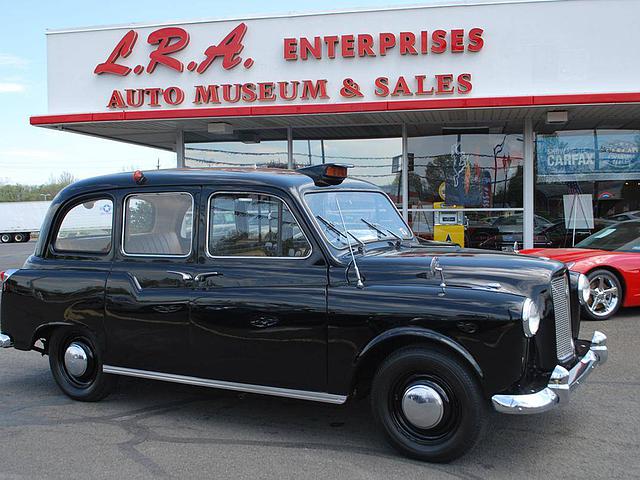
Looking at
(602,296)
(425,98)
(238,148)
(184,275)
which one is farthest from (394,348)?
(238,148)

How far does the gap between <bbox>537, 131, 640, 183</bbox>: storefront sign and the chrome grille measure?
29.3 feet

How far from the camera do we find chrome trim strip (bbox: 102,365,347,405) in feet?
13.4

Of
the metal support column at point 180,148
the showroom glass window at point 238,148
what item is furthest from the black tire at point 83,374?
the metal support column at point 180,148

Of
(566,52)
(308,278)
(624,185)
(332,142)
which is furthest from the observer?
(332,142)

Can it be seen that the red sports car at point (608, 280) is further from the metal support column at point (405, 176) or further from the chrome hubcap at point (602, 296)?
the metal support column at point (405, 176)

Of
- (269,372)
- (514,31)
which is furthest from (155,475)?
(514,31)

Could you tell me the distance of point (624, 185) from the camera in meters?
12.6

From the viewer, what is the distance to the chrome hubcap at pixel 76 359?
516 cm

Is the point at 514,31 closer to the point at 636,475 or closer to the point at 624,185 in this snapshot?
the point at 624,185

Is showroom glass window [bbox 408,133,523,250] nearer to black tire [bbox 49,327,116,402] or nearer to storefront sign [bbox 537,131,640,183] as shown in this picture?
storefront sign [bbox 537,131,640,183]

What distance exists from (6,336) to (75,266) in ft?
3.33

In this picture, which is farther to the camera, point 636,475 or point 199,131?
point 199,131

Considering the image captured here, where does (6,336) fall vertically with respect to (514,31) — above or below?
below

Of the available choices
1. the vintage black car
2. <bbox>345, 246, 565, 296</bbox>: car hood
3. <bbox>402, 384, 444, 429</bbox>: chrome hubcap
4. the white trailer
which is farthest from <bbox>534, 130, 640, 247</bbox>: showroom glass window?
the white trailer
